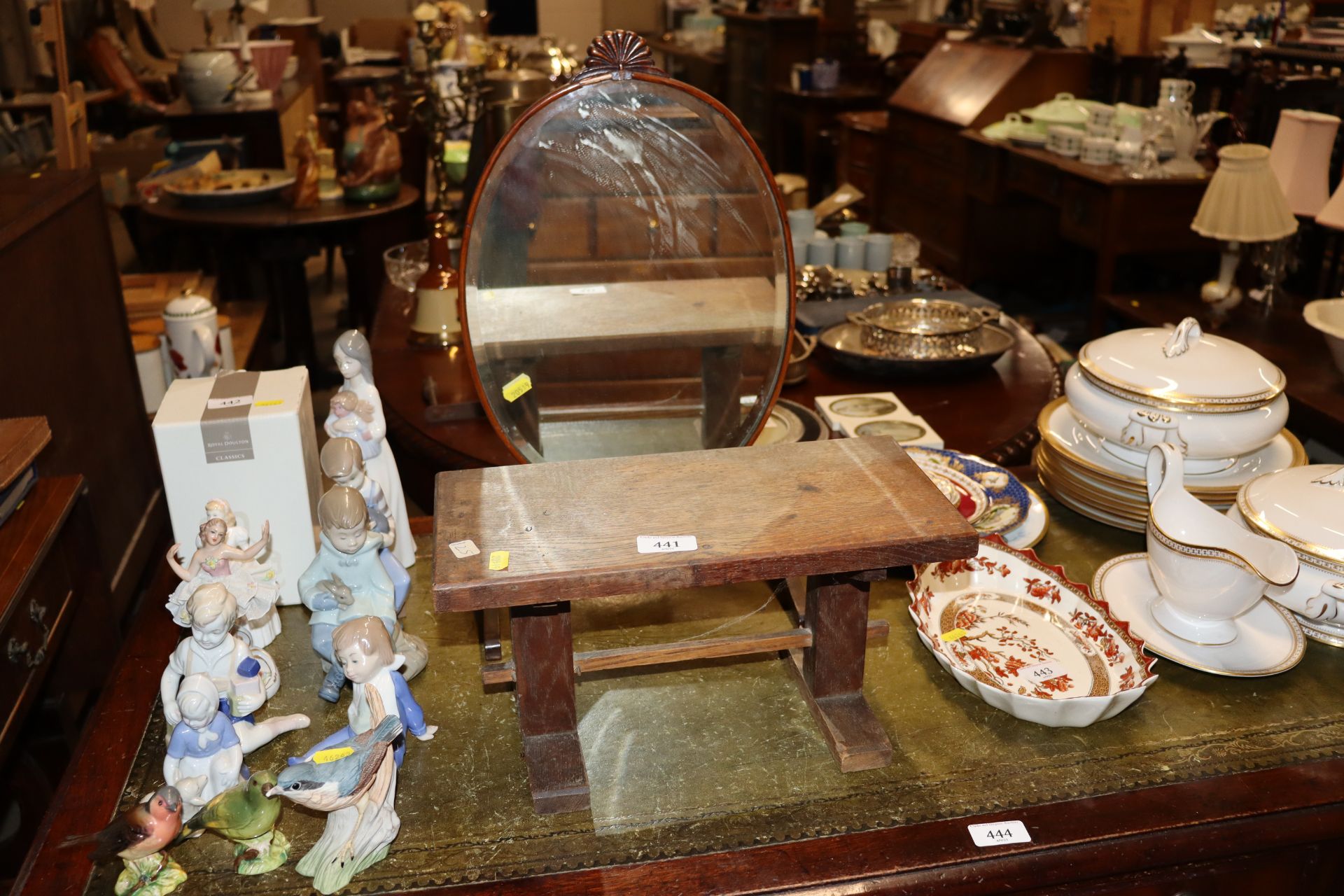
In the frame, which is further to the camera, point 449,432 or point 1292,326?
point 1292,326

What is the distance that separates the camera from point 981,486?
5.01 feet

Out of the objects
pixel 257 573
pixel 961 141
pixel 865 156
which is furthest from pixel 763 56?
pixel 257 573

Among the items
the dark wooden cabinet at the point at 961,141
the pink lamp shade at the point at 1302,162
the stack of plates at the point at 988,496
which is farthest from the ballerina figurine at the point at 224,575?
the dark wooden cabinet at the point at 961,141

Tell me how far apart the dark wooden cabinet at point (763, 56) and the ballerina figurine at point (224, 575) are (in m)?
5.69

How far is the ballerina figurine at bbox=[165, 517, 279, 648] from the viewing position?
1.05 metres

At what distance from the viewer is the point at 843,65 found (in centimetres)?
655

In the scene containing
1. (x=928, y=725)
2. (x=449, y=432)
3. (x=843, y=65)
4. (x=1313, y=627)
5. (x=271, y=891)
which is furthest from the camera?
(x=843, y=65)

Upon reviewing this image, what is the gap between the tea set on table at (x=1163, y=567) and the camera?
3.91 ft

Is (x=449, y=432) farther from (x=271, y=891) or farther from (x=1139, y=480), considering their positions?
(x=1139, y=480)

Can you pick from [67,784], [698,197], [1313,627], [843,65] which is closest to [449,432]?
[698,197]

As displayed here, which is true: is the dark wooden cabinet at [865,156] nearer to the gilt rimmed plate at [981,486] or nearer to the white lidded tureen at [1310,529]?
the gilt rimmed plate at [981,486]

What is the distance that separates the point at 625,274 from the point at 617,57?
28cm

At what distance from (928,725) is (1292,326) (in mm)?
→ 2078

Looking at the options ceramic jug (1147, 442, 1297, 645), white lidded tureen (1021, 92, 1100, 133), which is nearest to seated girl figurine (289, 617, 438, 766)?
ceramic jug (1147, 442, 1297, 645)
